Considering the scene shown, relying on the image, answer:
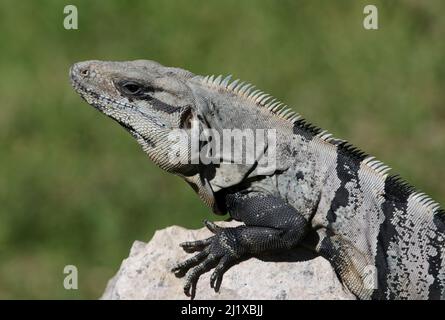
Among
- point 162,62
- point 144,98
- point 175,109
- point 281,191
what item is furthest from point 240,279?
point 162,62

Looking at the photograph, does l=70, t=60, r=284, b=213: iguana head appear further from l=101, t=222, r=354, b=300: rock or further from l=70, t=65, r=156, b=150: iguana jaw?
l=101, t=222, r=354, b=300: rock

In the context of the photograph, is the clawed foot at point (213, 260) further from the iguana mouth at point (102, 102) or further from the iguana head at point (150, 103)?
the iguana mouth at point (102, 102)

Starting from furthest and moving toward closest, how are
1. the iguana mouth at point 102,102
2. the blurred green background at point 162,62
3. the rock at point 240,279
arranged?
the blurred green background at point 162,62, the iguana mouth at point 102,102, the rock at point 240,279

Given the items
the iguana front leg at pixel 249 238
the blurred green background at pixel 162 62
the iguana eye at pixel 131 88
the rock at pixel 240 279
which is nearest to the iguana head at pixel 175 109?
the iguana eye at pixel 131 88

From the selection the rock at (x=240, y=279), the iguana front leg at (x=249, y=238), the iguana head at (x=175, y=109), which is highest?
the iguana head at (x=175, y=109)

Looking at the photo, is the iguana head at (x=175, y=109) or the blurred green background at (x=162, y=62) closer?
the iguana head at (x=175, y=109)

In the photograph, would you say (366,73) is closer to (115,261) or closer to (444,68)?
(444,68)

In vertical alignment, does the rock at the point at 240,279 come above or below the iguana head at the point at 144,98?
below

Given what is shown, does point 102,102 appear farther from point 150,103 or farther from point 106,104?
point 150,103
